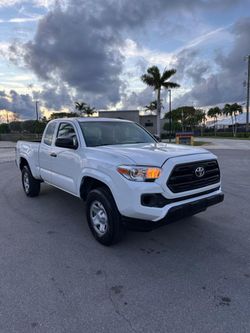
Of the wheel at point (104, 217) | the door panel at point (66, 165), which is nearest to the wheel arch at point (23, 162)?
the door panel at point (66, 165)

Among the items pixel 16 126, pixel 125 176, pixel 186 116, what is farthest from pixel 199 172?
pixel 16 126

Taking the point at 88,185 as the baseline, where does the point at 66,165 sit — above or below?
above

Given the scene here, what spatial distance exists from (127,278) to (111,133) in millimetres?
2600

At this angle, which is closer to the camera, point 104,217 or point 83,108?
point 104,217

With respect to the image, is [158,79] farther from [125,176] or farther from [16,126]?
[16,126]

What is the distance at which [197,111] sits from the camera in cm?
7812

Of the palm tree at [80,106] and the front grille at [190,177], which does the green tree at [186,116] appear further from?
the front grille at [190,177]

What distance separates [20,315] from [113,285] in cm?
98

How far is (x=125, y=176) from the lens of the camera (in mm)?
3318

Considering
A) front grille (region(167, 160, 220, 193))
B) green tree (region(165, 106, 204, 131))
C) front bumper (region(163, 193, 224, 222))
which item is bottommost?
front bumper (region(163, 193, 224, 222))

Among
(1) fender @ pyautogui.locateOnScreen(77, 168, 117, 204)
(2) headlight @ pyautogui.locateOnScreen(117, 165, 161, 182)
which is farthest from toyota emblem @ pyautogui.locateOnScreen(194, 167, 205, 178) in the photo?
(1) fender @ pyautogui.locateOnScreen(77, 168, 117, 204)

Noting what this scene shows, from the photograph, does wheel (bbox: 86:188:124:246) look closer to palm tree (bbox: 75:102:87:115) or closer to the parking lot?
the parking lot

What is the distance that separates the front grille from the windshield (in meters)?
1.45

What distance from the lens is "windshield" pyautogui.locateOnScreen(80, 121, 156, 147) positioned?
14.8ft
